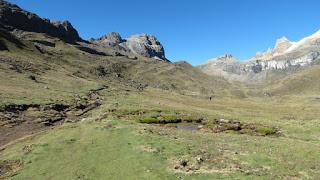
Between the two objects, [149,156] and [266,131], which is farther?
[266,131]

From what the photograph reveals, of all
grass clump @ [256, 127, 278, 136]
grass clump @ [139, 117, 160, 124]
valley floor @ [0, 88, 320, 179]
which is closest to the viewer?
valley floor @ [0, 88, 320, 179]

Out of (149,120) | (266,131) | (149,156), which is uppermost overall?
(149,120)

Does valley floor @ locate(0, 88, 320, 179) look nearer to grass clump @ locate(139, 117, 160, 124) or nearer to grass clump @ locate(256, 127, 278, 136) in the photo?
grass clump @ locate(256, 127, 278, 136)

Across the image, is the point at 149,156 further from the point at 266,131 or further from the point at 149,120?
the point at 149,120

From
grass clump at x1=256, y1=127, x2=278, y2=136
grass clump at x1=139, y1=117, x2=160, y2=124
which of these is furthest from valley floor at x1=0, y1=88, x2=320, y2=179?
grass clump at x1=139, y1=117, x2=160, y2=124

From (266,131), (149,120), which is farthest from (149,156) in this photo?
(149,120)

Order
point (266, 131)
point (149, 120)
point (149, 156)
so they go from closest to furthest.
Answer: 1. point (149, 156)
2. point (266, 131)
3. point (149, 120)

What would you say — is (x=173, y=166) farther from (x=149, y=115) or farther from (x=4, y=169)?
(x=149, y=115)

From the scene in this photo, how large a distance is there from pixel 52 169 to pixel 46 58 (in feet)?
511

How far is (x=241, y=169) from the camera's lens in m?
34.5

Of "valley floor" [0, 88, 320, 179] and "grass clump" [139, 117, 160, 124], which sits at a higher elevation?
"grass clump" [139, 117, 160, 124]

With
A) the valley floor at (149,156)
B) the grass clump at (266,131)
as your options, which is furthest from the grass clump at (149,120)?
the grass clump at (266,131)

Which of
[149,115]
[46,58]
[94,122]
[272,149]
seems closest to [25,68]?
[46,58]

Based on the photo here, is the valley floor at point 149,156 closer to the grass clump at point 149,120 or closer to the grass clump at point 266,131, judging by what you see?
the grass clump at point 266,131
